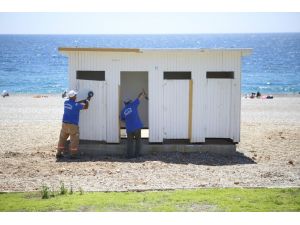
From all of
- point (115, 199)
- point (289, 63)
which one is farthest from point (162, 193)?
point (289, 63)

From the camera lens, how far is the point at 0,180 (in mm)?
13625

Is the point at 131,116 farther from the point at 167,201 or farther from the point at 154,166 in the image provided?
the point at 167,201

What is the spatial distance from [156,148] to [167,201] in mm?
5731

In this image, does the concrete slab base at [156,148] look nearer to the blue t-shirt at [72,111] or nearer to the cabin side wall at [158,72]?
the cabin side wall at [158,72]

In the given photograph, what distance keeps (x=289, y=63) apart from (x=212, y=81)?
260 feet

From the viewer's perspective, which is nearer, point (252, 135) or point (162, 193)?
point (162, 193)

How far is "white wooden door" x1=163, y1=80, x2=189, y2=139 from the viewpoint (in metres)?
17.0

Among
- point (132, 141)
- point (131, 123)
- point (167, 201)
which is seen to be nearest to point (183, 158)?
point (132, 141)

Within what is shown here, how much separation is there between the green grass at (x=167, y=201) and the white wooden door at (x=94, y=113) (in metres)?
5.29

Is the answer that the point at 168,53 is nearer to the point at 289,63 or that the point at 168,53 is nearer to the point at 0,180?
the point at 0,180

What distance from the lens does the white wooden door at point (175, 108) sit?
55.7 feet

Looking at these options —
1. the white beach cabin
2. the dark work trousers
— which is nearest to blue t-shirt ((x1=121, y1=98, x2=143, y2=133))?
the dark work trousers

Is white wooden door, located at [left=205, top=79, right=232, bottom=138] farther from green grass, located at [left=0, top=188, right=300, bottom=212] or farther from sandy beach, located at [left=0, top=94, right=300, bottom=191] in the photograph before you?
green grass, located at [left=0, top=188, right=300, bottom=212]

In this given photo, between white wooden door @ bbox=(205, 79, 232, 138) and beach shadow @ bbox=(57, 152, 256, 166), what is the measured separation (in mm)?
884
